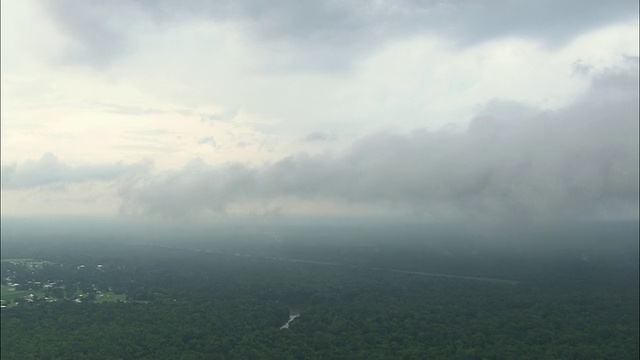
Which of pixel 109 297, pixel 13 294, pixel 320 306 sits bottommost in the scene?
pixel 13 294

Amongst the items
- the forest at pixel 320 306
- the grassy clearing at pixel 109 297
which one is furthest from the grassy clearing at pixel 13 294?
the grassy clearing at pixel 109 297

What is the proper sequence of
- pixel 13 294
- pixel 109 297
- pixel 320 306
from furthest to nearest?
pixel 109 297, pixel 13 294, pixel 320 306

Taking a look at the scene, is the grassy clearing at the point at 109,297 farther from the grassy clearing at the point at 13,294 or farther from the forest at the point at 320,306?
the grassy clearing at the point at 13,294

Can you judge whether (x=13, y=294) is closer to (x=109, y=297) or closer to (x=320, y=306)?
(x=109, y=297)

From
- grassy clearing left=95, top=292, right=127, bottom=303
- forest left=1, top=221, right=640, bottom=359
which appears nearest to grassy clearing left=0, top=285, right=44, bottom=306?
forest left=1, top=221, right=640, bottom=359

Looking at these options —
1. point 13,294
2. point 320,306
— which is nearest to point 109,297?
point 13,294

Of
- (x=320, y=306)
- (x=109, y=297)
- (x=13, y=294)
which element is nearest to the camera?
(x=320, y=306)

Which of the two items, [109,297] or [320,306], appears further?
[109,297]

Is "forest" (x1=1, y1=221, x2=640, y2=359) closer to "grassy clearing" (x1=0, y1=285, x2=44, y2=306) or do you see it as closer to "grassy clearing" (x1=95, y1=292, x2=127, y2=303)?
"grassy clearing" (x1=95, y1=292, x2=127, y2=303)

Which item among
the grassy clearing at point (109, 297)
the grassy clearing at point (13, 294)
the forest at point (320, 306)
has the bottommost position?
the grassy clearing at point (13, 294)
